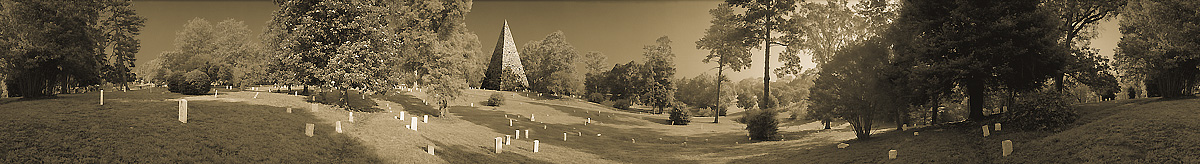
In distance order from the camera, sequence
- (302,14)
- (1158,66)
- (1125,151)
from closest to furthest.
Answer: (1125,151) < (1158,66) < (302,14)

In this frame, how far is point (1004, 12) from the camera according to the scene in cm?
2098

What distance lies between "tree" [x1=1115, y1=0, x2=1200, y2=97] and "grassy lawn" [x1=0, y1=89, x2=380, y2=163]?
30072mm

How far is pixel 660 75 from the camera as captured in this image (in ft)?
217

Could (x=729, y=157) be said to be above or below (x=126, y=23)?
below

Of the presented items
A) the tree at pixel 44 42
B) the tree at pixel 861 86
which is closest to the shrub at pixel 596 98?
the tree at pixel 861 86

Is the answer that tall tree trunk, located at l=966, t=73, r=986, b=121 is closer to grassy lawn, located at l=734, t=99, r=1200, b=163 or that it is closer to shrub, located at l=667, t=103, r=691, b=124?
grassy lawn, located at l=734, t=99, r=1200, b=163

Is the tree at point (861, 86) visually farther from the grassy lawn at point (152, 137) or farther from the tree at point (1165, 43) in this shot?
the grassy lawn at point (152, 137)

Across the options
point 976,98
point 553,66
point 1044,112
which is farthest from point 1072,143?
point 553,66

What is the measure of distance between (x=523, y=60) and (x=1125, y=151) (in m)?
78.0

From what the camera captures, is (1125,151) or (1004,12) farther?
(1004,12)

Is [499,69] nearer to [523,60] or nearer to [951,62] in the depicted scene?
[523,60]

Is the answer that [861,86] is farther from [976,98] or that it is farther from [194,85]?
[194,85]

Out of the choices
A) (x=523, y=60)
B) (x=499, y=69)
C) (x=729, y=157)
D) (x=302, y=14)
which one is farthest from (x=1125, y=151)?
(x=523, y=60)

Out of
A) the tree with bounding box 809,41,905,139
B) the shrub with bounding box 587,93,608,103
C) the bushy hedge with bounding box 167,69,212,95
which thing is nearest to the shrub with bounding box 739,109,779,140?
the tree with bounding box 809,41,905,139
